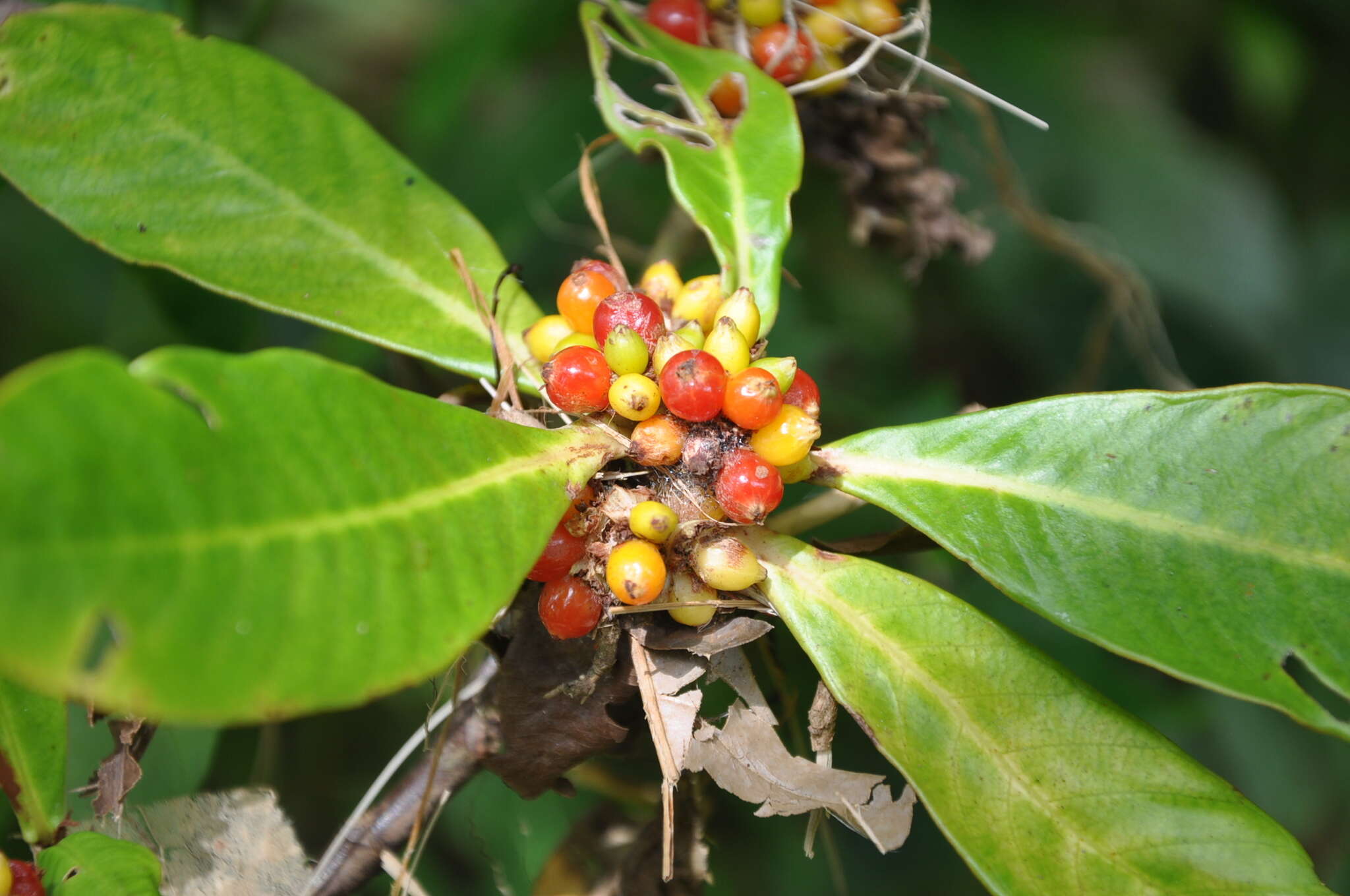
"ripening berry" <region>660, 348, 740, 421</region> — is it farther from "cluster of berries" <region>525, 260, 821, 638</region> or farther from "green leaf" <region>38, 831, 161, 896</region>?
"green leaf" <region>38, 831, 161, 896</region>

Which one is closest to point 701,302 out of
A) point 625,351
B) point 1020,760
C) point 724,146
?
point 625,351

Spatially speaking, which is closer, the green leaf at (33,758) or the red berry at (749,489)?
the red berry at (749,489)

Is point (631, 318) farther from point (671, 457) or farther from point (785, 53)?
point (785, 53)

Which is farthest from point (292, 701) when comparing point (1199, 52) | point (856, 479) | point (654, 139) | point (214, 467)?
point (1199, 52)

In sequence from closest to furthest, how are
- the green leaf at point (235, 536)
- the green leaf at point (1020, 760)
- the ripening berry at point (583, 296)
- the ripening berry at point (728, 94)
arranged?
the green leaf at point (235, 536) → the green leaf at point (1020, 760) → the ripening berry at point (583, 296) → the ripening berry at point (728, 94)

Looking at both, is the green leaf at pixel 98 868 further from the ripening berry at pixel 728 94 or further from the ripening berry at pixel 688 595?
the ripening berry at pixel 728 94

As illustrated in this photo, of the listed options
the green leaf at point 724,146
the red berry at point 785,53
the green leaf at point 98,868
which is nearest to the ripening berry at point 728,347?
the green leaf at point 724,146
